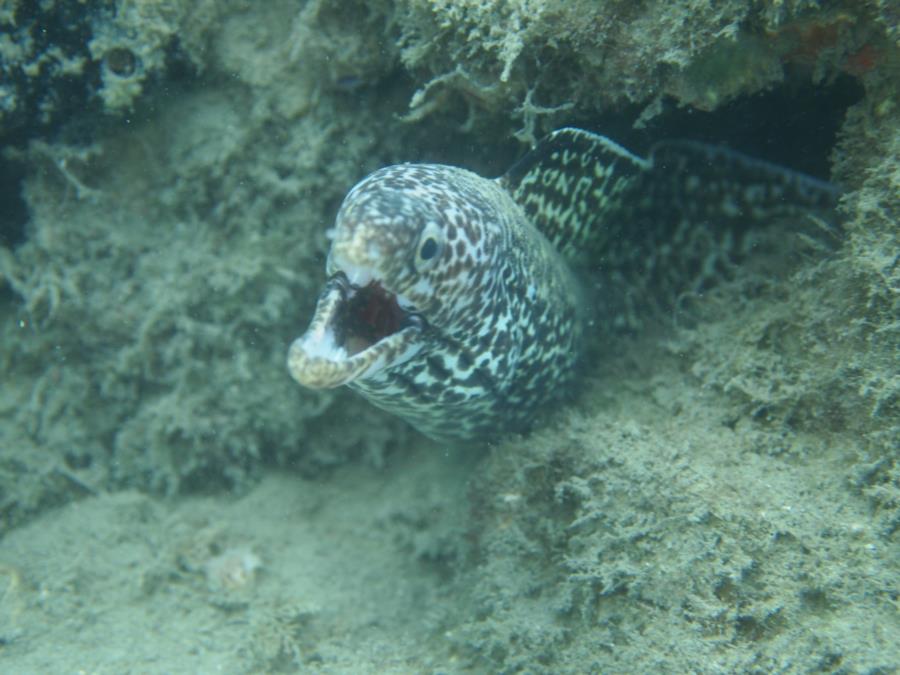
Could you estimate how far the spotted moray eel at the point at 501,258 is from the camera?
8.29 ft

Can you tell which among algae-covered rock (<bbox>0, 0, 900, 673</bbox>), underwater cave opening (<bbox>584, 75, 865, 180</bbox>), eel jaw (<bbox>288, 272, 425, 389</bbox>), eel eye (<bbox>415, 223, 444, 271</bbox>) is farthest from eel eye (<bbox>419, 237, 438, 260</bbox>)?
underwater cave opening (<bbox>584, 75, 865, 180</bbox>)

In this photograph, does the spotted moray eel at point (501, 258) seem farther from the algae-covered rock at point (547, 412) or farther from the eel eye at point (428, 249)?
the algae-covered rock at point (547, 412)

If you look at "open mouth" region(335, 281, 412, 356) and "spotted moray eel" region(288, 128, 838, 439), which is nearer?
"spotted moray eel" region(288, 128, 838, 439)

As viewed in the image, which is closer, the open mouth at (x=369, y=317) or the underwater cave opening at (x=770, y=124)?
the open mouth at (x=369, y=317)

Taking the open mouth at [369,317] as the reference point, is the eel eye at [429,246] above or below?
above

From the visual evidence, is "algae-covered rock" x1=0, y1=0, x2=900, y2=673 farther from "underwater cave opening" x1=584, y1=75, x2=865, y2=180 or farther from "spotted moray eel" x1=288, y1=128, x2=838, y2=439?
"spotted moray eel" x1=288, y1=128, x2=838, y2=439

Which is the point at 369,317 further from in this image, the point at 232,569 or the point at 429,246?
the point at 232,569

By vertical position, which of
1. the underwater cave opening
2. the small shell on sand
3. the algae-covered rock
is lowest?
the small shell on sand

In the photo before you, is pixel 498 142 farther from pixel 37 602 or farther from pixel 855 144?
pixel 37 602

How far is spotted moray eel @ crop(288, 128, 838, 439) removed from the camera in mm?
2525

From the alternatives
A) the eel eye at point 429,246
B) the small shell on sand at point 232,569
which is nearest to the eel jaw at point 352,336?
the eel eye at point 429,246

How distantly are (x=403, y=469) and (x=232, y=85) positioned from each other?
2765mm

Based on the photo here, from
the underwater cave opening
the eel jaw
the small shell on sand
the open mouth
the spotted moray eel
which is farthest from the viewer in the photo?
the small shell on sand

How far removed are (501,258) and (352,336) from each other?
826 millimetres
